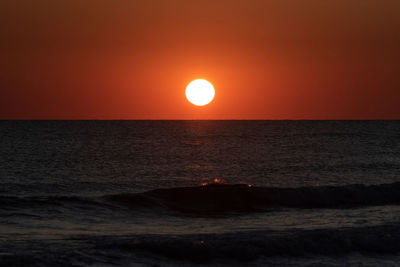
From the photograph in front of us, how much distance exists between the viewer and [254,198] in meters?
28.3

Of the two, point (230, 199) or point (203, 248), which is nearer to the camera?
point (203, 248)

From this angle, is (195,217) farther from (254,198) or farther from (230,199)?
(254,198)

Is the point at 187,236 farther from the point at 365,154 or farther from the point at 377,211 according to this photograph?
the point at 365,154

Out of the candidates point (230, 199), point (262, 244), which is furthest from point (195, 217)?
point (262, 244)

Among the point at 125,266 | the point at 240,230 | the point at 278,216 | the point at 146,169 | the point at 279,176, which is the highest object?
the point at 146,169

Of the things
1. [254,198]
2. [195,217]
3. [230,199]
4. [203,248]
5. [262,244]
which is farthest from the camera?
[254,198]

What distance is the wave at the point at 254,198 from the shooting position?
26406mm

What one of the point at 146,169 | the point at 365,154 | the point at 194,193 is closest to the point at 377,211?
the point at 194,193

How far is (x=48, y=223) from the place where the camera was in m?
19.8

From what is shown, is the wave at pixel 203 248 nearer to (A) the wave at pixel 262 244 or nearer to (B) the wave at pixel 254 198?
(A) the wave at pixel 262 244

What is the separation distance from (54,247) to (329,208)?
14.7 m

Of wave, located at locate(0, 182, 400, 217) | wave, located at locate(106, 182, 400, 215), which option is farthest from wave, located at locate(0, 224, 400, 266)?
wave, located at locate(106, 182, 400, 215)

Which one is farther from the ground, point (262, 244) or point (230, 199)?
point (230, 199)

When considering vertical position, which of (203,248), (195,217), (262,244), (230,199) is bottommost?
(203,248)
